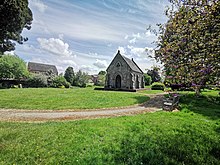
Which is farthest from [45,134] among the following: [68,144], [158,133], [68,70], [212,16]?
[68,70]

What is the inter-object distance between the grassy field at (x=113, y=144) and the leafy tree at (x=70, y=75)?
144 feet

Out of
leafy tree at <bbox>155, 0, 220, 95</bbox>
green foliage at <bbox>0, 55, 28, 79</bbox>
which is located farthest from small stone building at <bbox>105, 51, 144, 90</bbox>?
leafy tree at <bbox>155, 0, 220, 95</bbox>

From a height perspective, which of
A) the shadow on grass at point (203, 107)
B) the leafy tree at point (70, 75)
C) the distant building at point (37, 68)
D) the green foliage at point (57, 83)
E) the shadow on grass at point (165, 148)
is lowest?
A: the shadow on grass at point (165, 148)

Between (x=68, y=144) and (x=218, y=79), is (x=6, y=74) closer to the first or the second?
(x=68, y=144)

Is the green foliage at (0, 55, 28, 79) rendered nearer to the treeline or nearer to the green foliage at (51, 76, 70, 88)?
the treeline

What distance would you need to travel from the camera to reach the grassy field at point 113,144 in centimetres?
502

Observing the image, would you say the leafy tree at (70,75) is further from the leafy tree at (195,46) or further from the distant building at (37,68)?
the leafy tree at (195,46)

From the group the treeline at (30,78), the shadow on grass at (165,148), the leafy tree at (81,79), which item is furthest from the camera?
the leafy tree at (81,79)

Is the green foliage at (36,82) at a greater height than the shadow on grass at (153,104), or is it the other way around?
the green foliage at (36,82)

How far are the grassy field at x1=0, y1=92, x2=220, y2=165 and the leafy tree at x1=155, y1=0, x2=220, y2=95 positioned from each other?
2479 millimetres

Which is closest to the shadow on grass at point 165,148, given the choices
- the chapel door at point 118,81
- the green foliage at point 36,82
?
the chapel door at point 118,81

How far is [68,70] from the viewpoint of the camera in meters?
52.3

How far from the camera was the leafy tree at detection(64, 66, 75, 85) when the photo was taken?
167 feet

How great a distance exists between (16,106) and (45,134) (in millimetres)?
7904
